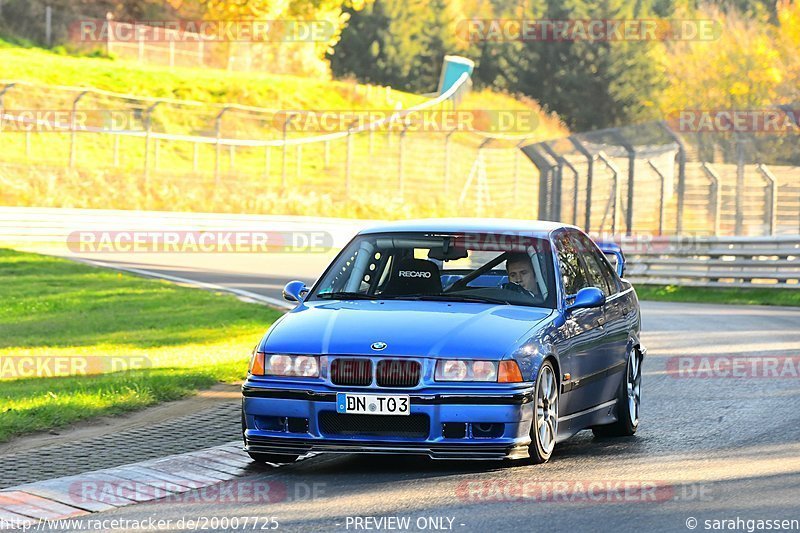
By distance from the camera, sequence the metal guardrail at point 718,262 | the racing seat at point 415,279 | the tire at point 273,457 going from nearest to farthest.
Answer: the tire at point 273,457, the racing seat at point 415,279, the metal guardrail at point 718,262

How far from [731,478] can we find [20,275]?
57.6ft

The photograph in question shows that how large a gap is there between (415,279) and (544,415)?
4.52ft

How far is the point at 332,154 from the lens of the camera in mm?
53000

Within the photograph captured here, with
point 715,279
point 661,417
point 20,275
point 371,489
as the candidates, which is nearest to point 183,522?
point 371,489

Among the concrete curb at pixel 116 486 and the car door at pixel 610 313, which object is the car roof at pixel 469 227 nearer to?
the car door at pixel 610 313

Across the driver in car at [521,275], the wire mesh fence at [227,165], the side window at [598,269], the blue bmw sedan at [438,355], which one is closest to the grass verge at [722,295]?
the wire mesh fence at [227,165]

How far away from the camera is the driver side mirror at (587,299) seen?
29.0 feet

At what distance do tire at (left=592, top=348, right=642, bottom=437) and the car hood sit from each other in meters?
1.19

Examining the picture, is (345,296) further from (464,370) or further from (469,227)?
(464,370)

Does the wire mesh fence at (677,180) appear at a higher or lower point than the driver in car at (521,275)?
lower

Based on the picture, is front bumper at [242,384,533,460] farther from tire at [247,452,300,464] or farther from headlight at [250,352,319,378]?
tire at [247,452,300,464]

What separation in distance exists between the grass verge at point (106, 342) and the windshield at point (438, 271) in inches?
86.4

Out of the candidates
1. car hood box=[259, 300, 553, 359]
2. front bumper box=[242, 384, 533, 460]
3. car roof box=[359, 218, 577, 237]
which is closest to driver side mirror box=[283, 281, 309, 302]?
car roof box=[359, 218, 577, 237]

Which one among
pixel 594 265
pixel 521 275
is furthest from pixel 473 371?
pixel 594 265
